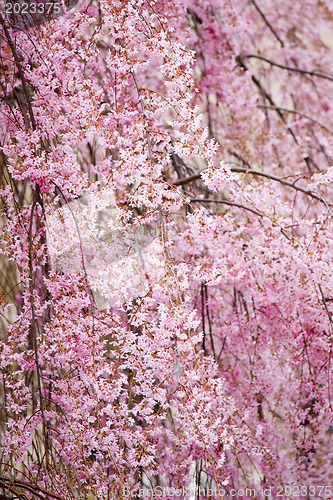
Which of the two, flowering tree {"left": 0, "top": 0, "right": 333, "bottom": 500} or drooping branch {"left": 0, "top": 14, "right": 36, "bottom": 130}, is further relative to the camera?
drooping branch {"left": 0, "top": 14, "right": 36, "bottom": 130}

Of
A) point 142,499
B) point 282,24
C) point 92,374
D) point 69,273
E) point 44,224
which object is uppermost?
point 282,24

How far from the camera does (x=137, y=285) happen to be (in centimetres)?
181

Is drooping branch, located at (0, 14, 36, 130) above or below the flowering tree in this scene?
above

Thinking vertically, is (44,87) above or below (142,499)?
above

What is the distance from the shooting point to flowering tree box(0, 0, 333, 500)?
1334mm

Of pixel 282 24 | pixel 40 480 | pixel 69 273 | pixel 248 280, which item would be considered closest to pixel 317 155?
pixel 282 24

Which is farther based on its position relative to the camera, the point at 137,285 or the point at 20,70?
the point at 137,285

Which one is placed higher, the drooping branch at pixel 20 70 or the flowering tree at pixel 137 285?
the drooping branch at pixel 20 70

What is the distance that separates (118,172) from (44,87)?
32 centimetres

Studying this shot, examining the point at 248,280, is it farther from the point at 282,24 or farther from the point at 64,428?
the point at 282,24

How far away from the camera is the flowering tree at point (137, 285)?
1334 mm

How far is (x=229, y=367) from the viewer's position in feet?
6.96

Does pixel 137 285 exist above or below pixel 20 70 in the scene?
below

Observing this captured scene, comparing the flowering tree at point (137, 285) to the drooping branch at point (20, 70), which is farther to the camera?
the drooping branch at point (20, 70)
